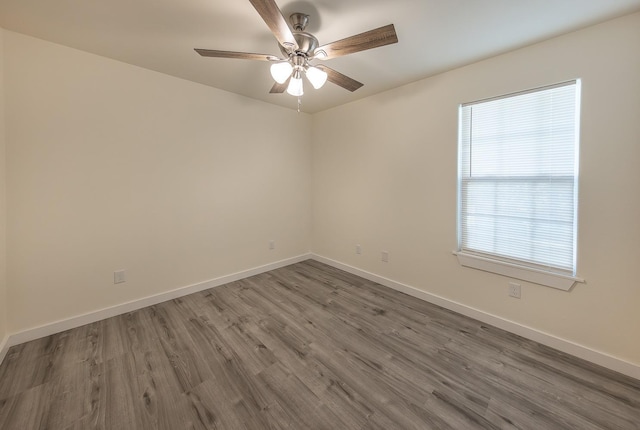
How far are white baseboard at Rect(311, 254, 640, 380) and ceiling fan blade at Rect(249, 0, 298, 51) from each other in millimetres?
2739

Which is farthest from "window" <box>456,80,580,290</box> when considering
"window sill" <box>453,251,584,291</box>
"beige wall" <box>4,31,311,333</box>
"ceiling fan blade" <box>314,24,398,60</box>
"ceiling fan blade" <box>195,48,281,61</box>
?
"beige wall" <box>4,31,311,333</box>

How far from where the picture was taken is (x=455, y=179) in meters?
2.54

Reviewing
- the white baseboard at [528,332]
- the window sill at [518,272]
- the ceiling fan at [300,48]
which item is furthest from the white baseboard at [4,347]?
the window sill at [518,272]

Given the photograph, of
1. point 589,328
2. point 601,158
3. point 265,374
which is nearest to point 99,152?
point 265,374

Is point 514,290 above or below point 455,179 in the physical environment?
below

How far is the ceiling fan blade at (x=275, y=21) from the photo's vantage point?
123 cm

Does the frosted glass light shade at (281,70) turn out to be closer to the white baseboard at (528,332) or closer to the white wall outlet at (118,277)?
the white wall outlet at (118,277)

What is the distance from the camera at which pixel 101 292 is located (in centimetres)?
241

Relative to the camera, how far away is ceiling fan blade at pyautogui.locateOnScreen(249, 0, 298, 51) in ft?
4.05

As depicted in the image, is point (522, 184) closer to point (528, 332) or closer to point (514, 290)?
point (514, 290)

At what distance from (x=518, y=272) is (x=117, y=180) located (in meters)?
3.87

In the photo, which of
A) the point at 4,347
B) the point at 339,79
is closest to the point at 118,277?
the point at 4,347

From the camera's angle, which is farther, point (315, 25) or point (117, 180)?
point (117, 180)

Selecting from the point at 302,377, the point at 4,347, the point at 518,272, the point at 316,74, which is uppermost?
the point at 316,74
